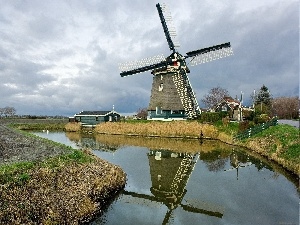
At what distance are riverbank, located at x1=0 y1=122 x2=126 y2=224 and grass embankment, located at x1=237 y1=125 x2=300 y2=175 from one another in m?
11.7

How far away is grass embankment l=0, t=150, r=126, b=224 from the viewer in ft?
31.4

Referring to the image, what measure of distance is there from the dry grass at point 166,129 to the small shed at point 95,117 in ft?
43.0

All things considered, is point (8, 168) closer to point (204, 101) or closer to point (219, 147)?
point (219, 147)

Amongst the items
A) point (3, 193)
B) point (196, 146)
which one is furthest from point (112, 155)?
point (3, 193)

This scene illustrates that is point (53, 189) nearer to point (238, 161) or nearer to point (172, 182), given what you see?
point (172, 182)

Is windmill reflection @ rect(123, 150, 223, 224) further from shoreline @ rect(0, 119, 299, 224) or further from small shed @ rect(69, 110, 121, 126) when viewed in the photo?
small shed @ rect(69, 110, 121, 126)

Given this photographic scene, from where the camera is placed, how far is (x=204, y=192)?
15852 millimetres

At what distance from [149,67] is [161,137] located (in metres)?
10.1

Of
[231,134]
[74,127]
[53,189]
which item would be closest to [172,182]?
[53,189]

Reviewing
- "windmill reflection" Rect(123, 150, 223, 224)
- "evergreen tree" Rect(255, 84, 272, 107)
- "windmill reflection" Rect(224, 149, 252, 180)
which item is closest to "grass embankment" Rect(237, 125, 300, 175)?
"windmill reflection" Rect(224, 149, 252, 180)

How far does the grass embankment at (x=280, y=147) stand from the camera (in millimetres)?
20217

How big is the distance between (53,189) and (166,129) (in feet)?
104

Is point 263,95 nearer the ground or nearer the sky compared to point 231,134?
nearer the sky

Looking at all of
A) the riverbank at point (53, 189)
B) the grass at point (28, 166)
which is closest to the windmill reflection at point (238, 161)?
the riverbank at point (53, 189)
